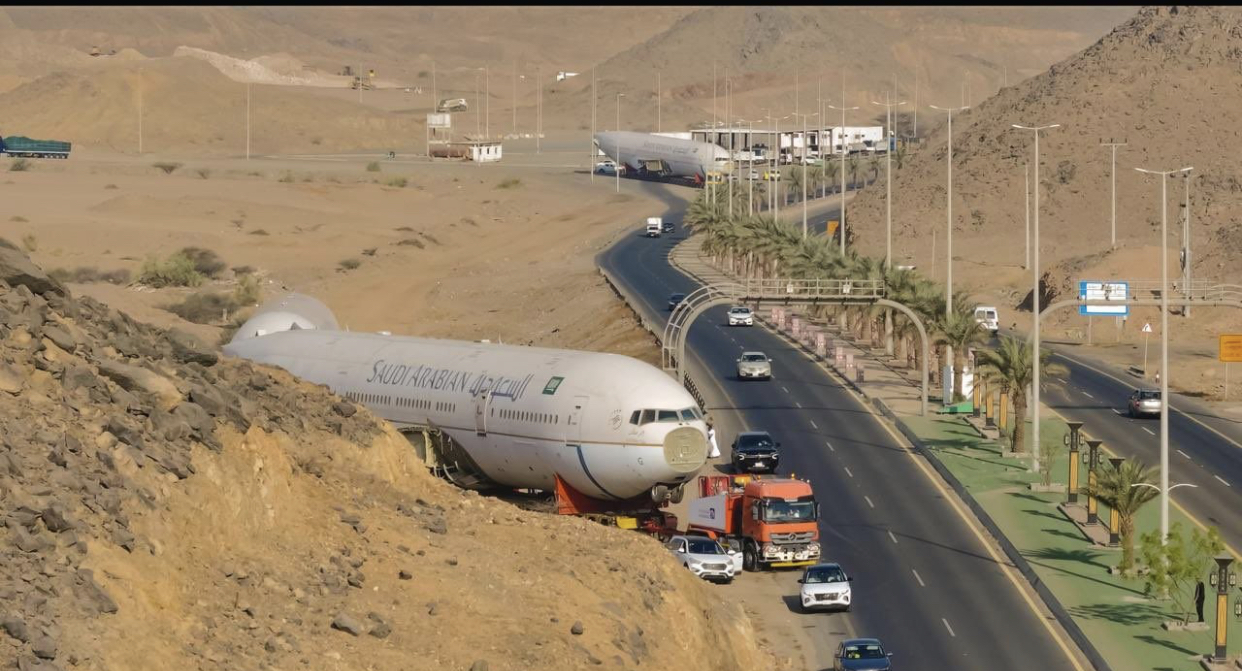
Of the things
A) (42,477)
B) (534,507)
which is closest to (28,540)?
(42,477)

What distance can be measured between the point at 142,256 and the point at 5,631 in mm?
142837

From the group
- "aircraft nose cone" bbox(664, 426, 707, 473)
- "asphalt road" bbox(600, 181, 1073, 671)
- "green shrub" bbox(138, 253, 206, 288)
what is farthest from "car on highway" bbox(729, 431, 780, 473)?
"green shrub" bbox(138, 253, 206, 288)

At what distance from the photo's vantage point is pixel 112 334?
38500 mm

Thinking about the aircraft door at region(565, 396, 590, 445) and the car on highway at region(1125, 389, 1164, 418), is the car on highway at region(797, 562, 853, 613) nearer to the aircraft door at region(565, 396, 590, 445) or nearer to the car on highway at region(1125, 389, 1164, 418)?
the aircraft door at region(565, 396, 590, 445)

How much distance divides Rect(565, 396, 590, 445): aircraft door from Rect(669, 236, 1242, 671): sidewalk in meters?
13.6

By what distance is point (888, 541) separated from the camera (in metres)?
64.7

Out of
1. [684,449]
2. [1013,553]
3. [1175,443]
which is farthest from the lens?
[1175,443]

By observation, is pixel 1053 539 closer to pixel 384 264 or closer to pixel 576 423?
pixel 576 423

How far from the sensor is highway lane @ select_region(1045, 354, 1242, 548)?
2827 inches

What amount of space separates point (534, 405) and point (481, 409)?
3.04 metres

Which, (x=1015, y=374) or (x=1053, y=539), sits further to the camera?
(x=1015, y=374)

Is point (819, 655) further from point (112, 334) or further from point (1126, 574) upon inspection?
point (112, 334)

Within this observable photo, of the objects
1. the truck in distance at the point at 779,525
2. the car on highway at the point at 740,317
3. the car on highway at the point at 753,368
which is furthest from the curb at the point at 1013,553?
the car on highway at the point at 740,317

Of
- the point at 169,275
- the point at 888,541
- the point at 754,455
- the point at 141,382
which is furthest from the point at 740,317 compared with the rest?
the point at 141,382
